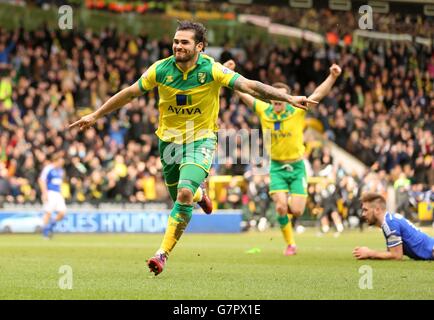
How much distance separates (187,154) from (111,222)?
15.4m

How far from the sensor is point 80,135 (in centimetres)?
3050

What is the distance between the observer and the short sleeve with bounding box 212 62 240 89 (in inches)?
453

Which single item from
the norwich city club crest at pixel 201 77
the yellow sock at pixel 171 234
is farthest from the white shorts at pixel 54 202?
the norwich city club crest at pixel 201 77

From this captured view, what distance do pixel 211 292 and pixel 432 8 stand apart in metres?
22.0

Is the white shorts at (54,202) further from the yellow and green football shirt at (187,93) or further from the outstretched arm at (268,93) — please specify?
the outstretched arm at (268,93)

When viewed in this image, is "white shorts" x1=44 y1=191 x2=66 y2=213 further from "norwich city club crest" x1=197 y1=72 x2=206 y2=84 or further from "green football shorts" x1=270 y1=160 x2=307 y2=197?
"norwich city club crest" x1=197 y1=72 x2=206 y2=84

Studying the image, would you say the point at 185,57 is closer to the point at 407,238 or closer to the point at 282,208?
the point at 407,238

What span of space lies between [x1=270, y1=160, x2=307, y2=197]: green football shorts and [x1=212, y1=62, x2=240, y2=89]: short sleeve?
5328 mm

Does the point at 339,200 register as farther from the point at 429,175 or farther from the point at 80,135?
the point at 80,135

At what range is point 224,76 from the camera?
11.6 m

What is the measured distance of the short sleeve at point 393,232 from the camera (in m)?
13.5

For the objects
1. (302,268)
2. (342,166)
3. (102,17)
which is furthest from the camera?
(102,17)

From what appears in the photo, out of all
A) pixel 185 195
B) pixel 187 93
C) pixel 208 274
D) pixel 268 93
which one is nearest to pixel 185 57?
pixel 187 93
